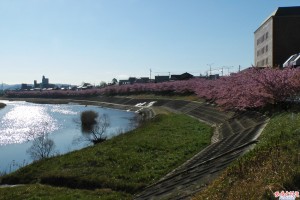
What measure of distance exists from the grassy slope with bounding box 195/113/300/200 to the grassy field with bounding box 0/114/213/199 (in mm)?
5859

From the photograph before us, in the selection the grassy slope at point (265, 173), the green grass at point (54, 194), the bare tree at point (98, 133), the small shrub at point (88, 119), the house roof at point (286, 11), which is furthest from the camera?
the house roof at point (286, 11)

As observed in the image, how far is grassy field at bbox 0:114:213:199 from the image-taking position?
1669cm

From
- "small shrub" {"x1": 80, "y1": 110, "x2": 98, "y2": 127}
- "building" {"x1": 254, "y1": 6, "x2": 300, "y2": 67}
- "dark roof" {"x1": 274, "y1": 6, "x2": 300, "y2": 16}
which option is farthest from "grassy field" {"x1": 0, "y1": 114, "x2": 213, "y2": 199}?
"dark roof" {"x1": 274, "y1": 6, "x2": 300, "y2": 16}

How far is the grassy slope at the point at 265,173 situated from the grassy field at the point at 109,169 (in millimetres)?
5859

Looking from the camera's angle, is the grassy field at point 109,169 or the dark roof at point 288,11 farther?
the dark roof at point 288,11

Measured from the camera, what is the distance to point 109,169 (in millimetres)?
19062

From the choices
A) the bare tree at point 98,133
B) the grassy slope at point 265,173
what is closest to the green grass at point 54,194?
the grassy slope at point 265,173

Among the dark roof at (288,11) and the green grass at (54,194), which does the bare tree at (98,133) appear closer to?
the green grass at (54,194)

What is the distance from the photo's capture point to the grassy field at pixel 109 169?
16688 millimetres

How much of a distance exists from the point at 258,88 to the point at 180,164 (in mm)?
10989

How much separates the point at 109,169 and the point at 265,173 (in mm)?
10661

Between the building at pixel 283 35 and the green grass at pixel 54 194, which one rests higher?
the building at pixel 283 35

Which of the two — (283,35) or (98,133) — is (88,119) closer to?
(98,133)

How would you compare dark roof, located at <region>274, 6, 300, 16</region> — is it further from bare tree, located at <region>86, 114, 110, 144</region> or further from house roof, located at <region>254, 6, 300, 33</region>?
bare tree, located at <region>86, 114, 110, 144</region>
